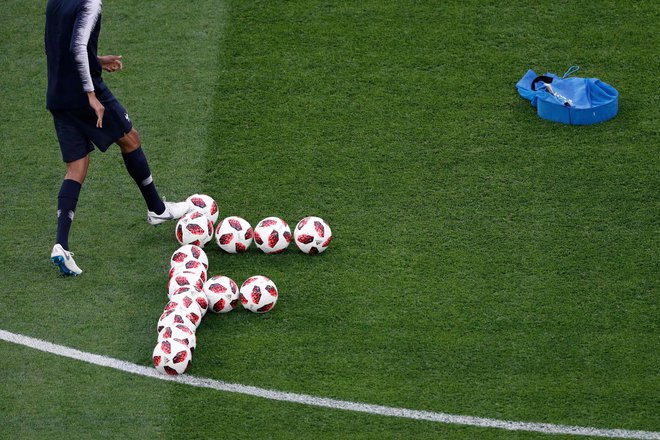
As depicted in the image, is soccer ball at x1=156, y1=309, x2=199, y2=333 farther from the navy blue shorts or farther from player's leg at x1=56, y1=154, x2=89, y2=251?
the navy blue shorts

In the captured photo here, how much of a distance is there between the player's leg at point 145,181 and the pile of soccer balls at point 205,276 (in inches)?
7.2

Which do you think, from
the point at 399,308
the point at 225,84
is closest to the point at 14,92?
the point at 225,84

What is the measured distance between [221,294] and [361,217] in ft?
5.49

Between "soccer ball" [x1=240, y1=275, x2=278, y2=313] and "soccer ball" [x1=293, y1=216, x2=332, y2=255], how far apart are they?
2.23 feet

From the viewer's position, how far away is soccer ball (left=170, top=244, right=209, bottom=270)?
7.94 metres

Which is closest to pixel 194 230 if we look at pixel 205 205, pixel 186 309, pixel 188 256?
pixel 205 205

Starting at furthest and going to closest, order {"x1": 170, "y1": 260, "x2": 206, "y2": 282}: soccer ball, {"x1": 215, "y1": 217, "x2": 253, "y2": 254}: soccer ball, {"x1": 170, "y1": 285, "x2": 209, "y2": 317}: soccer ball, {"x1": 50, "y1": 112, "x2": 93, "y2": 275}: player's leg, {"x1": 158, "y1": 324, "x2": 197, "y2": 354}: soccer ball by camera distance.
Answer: {"x1": 215, "y1": 217, "x2": 253, "y2": 254}: soccer ball, {"x1": 50, "y1": 112, "x2": 93, "y2": 275}: player's leg, {"x1": 170, "y1": 260, "x2": 206, "y2": 282}: soccer ball, {"x1": 170, "y1": 285, "x2": 209, "y2": 317}: soccer ball, {"x1": 158, "y1": 324, "x2": 197, "y2": 354}: soccer ball

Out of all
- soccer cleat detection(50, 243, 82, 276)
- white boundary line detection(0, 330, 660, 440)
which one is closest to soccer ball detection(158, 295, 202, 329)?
white boundary line detection(0, 330, 660, 440)

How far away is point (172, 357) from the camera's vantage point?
22.9ft

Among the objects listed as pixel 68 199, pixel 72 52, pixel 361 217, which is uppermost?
pixel 72 52

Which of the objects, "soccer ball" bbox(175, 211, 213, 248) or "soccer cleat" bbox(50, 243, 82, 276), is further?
"soccer ball" bbox(175, 211, 213, 248)

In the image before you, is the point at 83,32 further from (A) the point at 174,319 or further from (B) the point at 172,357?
(B) the point at 172,357

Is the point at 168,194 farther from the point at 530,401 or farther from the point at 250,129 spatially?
the point at 530,401

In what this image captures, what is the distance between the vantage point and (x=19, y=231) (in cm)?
877
